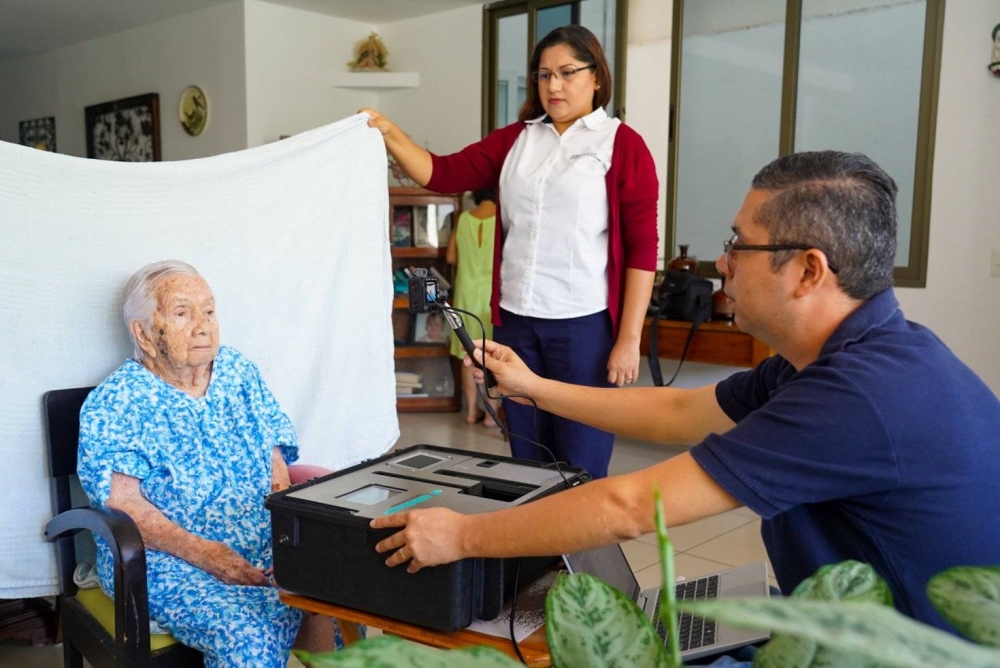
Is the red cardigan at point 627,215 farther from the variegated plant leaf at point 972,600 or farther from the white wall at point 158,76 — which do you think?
the white wall at point 158,76

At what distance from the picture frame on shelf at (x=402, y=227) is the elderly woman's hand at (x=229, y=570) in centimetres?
409

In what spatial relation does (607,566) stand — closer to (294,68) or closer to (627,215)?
(627,215)

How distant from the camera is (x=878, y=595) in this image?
0.51m

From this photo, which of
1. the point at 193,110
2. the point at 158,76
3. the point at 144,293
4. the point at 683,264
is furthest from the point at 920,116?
the point at 158,76

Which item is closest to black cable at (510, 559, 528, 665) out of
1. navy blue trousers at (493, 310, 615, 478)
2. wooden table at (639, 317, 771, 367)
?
navy blue trousers at (493, 310, 615, 478)

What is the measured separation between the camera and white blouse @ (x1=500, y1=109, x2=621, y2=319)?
87.8 inches

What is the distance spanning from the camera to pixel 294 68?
6246 mm

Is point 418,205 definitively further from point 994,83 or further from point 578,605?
point 578,605

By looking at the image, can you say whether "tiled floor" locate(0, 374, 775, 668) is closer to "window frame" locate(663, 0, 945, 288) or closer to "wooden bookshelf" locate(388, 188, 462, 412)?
"wooden bookshelf" locate(388, 188, 462, 412)

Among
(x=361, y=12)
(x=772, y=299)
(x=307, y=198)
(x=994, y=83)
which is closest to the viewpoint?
(x=772, y=299)

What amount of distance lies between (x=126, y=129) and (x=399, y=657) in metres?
7.53

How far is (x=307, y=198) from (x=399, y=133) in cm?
30

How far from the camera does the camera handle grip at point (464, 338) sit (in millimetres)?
1492

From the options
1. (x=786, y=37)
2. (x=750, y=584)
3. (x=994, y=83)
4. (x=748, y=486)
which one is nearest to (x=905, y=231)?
(x=994, y=83)
